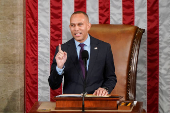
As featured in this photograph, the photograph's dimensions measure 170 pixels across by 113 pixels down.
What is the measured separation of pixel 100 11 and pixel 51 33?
2.31ft

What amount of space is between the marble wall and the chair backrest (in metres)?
1.03

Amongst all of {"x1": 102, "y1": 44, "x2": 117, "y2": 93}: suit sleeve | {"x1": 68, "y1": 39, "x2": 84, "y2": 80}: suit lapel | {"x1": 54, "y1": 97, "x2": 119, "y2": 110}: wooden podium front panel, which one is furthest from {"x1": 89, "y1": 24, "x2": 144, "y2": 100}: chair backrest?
{"x1": 54, "y1": 97, "x2": 119, "y2": 110}: wooden podium front panel

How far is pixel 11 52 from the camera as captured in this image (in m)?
3.66

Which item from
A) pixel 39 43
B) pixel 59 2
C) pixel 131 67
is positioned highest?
pixel 59 2

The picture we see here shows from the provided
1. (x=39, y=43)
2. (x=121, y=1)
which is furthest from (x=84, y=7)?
(x=39, y=43)

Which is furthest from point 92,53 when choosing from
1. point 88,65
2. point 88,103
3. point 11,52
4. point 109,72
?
point 11,52

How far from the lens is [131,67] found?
319cm

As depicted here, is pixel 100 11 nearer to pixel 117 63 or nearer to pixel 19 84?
pixel 117 63

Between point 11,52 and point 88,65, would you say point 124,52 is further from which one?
point 11,52

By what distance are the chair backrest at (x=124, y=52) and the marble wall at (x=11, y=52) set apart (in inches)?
40.6

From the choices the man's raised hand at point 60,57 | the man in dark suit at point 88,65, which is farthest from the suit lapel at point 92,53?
the man's raised hand at point 60,57

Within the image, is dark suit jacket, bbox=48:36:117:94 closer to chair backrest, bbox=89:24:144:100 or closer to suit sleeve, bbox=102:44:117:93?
suit sleeve, bbox=102:44:117:93

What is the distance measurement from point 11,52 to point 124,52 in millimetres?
1489

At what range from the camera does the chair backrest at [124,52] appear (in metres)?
3.18
